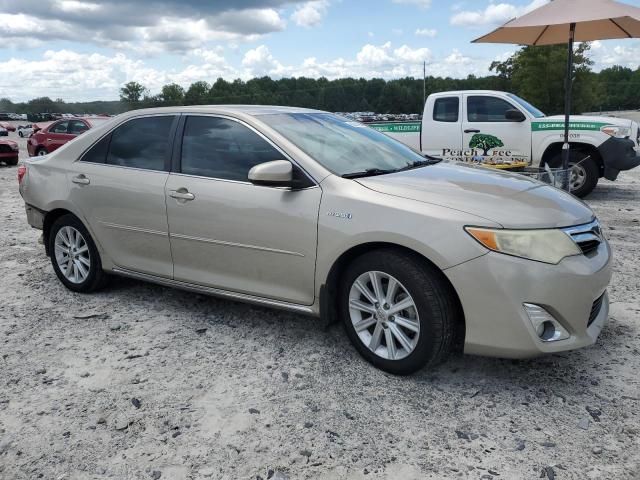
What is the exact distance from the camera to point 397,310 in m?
3.22

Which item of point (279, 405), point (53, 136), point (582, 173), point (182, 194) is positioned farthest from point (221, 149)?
point (53, 136)

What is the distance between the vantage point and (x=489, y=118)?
10289 mm

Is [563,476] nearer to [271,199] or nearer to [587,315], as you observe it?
[587,315]

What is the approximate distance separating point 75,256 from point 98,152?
93cm

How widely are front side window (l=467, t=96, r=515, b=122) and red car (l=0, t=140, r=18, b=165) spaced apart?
15556 mm

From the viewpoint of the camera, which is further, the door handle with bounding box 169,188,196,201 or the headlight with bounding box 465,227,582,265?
the door handle with bounding box 169,188,196,201

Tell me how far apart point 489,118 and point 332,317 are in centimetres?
783

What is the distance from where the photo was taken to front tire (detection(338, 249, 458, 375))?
3.07 metres

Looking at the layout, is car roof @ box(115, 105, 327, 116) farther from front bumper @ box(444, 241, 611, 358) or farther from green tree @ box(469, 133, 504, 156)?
green tree @ box(469, 133, 504, 156)

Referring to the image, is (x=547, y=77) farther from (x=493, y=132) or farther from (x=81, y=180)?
(x=81, y=180)

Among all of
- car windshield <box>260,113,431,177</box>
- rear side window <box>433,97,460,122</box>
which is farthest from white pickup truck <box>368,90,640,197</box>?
car windshield <box>260,113,431,177</box>

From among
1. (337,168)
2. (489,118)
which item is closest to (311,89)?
(489,118)

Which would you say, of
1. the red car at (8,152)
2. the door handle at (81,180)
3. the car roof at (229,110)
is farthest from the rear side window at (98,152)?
the red car at (8,152)

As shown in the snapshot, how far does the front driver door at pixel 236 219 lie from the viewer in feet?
11.5
